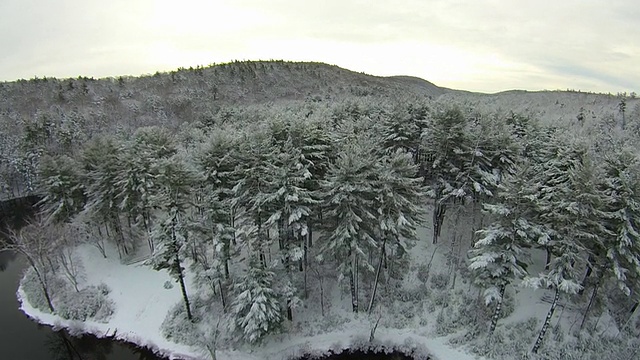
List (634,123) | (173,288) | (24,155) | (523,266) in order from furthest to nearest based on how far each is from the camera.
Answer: (24,155) < (634,123) < (173,288) < (523,266)

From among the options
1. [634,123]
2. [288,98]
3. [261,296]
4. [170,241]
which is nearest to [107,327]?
[170,241]

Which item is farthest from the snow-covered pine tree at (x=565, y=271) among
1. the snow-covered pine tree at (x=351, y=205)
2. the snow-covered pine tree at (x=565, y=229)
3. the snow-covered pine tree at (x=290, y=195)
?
the snow-covered pine tree at (x=290, y=195)

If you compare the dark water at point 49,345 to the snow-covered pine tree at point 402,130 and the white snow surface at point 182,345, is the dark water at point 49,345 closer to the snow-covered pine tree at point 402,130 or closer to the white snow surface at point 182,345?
the white snow surface at point 182,345

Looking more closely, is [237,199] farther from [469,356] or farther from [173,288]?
[469,356]

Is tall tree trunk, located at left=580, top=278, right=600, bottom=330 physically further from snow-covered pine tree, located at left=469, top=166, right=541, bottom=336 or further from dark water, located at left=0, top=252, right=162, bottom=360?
dark water, located at left=0, top=252, right=162, bottom=360

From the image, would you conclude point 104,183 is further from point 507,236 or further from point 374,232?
point 507,236

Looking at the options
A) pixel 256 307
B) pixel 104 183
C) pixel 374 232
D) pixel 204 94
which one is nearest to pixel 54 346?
pixel 104 183
